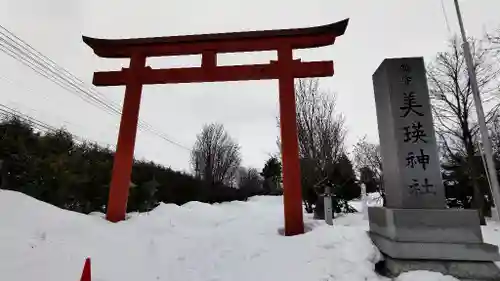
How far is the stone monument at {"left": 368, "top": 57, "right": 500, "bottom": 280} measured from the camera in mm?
3941

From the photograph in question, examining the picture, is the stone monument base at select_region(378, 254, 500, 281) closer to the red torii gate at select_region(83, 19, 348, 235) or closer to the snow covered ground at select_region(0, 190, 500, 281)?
the snow covered ground at select_region(0, 190, 500, 281)

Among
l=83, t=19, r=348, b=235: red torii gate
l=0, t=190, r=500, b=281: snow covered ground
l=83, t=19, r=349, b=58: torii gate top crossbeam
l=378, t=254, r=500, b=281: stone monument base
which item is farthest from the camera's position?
l=83, t=19, r=349, b=58: torii gate top crossbeam

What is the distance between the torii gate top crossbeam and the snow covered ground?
4.35 meters

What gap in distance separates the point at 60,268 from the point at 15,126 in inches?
283

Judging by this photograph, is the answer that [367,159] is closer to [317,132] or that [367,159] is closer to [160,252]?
[317,132]

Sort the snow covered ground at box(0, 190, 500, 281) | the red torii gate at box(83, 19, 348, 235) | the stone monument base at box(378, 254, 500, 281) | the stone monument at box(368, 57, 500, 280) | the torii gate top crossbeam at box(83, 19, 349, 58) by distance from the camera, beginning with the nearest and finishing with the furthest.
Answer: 1. the snow covered ground at box(0, 190, 500, 281)
2. the stone monument base at box(378, 254, 500, 281)
3. the stone monument at box(368, 57, 500, 280)
4. the red torii gate at box(83, 19, 348, 235)
5. the torii gate top crossbeam at box(83, 19, 349, 58)

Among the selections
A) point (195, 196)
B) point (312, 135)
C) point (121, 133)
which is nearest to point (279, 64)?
point (121, 133)

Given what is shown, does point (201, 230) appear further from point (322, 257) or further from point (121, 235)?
point (322, 257)

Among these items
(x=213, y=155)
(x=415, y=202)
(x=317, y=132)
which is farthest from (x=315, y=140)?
(x=213, y=155)

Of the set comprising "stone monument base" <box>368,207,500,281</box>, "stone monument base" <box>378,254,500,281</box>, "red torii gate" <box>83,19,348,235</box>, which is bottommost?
"stone monument base" <box>378,254,500,281</box>

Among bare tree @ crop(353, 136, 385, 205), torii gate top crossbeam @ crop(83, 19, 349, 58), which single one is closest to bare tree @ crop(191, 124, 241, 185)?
bare tree @ crop(353, 136, 385, 205)

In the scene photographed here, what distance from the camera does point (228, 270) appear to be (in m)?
4.20

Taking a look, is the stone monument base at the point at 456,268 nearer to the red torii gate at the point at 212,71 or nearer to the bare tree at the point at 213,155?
the red torii gate at the point at 212,71

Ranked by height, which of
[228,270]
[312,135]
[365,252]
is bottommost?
[228,270]
